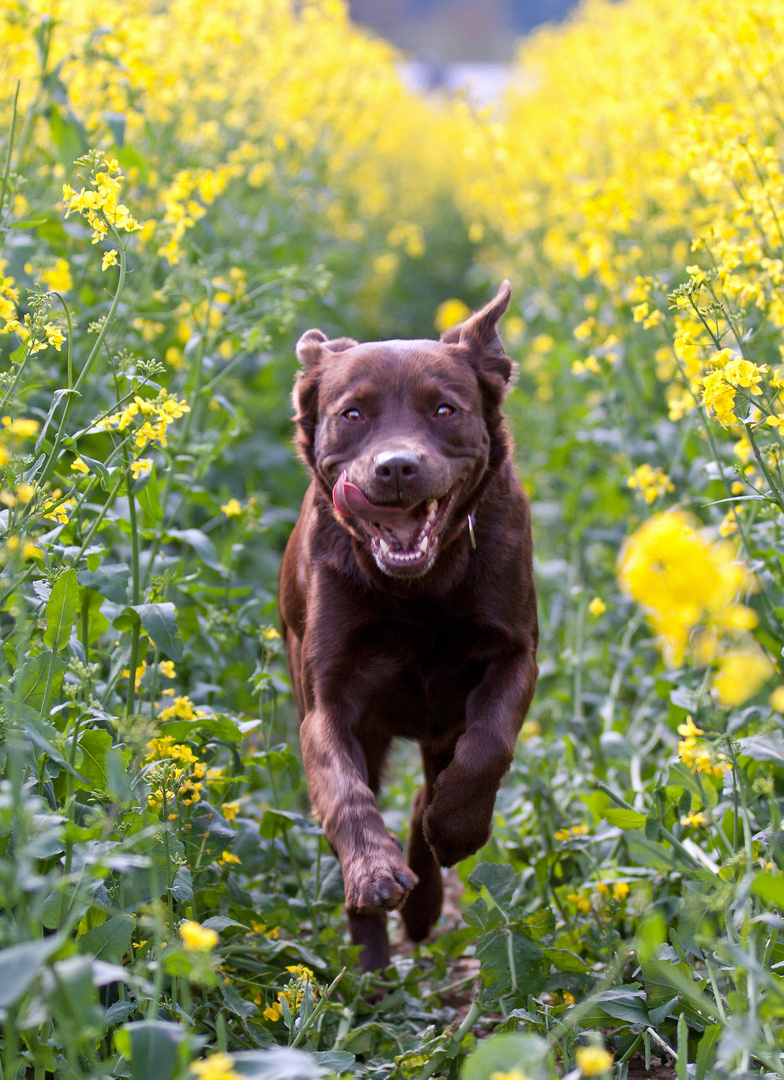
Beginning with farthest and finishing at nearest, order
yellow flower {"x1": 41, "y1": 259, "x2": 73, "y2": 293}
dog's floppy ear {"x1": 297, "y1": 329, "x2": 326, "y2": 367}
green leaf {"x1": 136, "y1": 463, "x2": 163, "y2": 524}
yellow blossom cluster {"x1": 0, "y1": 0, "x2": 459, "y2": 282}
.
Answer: yellow blossom cluster {"x1": 0, "y1": 0, "x2": 459, "y2": 282} < yellow flower {"x1": 41, "y1": 259, "x2": 73, "y2": 293} < dog's floppy ear {"x1": 297, "y1": 329, "x2": 326, "y2": 367} < green leaf {"x1": 136, "y1": 463, "x2": 163, "y2": 524}

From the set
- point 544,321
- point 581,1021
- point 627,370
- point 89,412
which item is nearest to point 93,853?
point 581,1021

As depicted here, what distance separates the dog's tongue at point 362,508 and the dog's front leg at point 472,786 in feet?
1.78

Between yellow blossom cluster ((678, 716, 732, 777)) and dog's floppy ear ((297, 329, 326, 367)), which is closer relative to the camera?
yellow blossom cluster ((678, 716, 732, 777))

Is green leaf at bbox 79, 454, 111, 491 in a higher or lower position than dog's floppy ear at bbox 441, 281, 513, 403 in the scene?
lower

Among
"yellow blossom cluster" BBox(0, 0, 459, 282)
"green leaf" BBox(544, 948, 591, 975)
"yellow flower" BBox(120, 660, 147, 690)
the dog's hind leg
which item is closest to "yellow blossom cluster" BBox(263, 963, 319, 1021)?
"green leaf" BBox(544, 948, 591, 975)

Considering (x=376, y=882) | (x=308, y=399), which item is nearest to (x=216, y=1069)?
(x=376, y=882)

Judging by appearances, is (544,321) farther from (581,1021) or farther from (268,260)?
(581,1021)

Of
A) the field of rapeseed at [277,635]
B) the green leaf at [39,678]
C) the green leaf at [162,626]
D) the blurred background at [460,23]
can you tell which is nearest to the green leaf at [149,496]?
the field of rapeseed at [277,635]

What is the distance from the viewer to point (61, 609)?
2365 mm

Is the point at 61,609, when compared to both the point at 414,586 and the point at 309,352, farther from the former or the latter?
the point at 309,352

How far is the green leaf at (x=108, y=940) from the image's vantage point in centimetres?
209

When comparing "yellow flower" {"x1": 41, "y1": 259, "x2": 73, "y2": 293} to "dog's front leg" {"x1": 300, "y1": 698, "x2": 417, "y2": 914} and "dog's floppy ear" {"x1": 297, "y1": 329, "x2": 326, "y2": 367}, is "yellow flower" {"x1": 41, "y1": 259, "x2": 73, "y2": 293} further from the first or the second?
"dog's front leg" {"x1": 300, "y1": 698, "x2": 417, "y2": 914}

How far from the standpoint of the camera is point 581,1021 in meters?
2.43

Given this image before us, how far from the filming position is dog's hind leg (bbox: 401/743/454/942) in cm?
336
